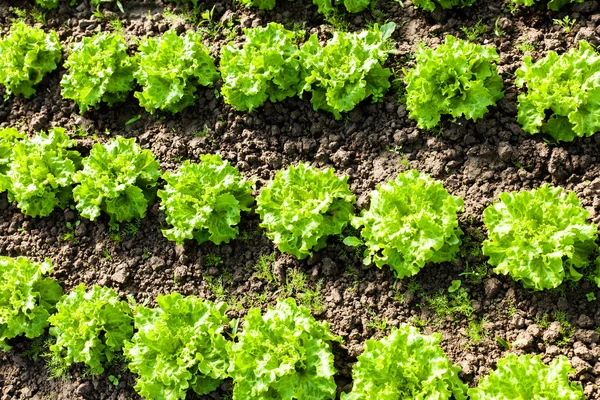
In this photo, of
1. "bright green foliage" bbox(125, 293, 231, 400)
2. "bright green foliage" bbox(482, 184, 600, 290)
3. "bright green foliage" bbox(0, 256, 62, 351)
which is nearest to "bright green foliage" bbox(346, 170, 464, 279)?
"bright green foliage" bbox(482, 184, 600, 290)

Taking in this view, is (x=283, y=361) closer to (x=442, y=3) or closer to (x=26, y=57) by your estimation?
(x=442, y=3)

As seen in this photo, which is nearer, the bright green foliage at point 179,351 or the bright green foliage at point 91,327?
the bright green foliage at point 179,351

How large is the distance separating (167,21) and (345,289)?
3818 millimetres

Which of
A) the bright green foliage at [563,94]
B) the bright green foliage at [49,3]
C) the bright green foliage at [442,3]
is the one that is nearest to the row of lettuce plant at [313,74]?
the bright green foliage at [563,94]

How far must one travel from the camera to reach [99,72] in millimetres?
7297

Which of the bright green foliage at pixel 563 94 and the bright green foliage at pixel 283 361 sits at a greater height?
the bright green foliage at pixel 563 94

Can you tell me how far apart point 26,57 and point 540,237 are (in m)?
5.75

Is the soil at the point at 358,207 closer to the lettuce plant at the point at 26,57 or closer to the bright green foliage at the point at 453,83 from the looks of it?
the bright green foliage at the point at 453,83

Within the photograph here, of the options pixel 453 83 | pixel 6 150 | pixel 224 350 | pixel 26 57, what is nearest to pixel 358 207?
pixel 453 83

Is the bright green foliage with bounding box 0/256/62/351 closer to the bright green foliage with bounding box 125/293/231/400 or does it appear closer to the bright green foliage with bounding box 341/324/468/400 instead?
the bright green foliage with bounding box 125/293/231/400

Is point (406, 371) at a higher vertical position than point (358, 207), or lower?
lower

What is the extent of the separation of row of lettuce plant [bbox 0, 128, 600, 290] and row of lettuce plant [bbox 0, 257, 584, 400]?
682 millimetres

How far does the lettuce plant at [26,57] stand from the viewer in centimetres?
768

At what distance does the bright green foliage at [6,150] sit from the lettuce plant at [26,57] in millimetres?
590
